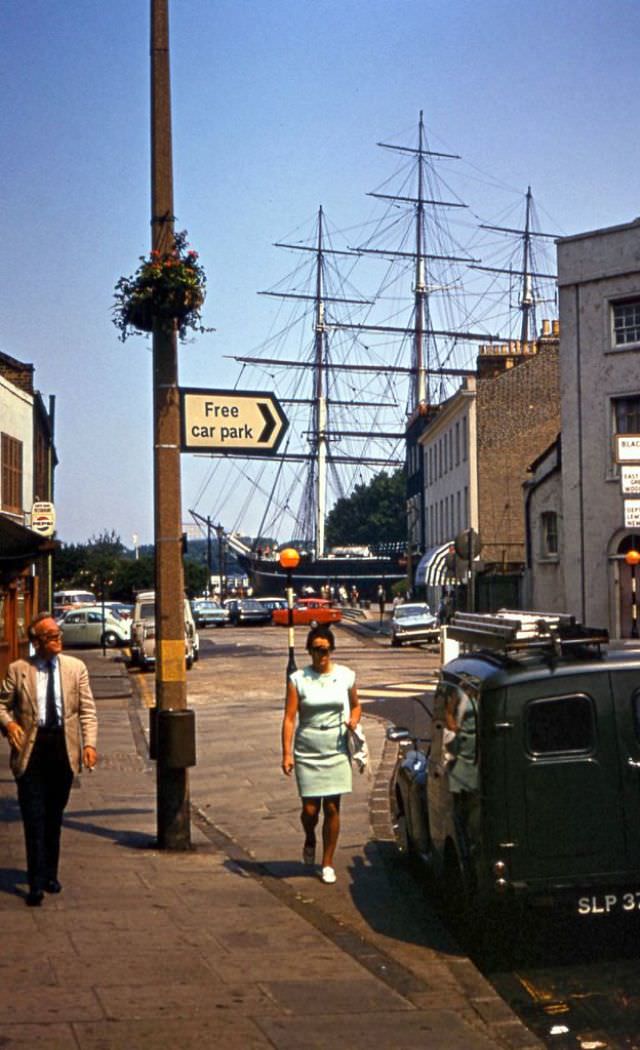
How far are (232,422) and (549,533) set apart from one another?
117ft

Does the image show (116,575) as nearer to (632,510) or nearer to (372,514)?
(372,514)

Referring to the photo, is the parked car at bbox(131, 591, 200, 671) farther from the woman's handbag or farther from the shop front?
the woman's handbag

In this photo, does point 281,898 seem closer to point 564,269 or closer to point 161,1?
point 161,1

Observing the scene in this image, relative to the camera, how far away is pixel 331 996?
6.79 m

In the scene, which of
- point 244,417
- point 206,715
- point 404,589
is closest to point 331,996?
point 244,417

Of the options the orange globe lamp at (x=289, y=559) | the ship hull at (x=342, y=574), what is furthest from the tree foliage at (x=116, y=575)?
the orange globe lamp at (x=289, y=559)

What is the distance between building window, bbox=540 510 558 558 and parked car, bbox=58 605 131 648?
15254mm

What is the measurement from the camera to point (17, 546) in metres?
20.6

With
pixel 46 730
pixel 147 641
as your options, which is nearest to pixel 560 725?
pixel 46 730

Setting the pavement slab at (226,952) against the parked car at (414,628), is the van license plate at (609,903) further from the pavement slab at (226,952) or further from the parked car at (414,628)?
the parked car at (414,628)

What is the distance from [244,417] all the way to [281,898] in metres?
3.45

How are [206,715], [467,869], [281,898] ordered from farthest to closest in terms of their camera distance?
[206,715]
[281,898]
[467,869]

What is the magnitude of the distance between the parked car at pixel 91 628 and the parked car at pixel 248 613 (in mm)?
15405

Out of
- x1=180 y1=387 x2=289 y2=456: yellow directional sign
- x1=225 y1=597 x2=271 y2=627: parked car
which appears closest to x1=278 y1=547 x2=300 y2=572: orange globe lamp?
x1=180 y1=387 x2=289 y2=456: yellow directional sign
